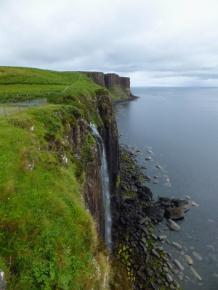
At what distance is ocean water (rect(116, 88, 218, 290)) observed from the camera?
38125 millimetres

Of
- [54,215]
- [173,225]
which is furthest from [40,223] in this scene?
[173,225]

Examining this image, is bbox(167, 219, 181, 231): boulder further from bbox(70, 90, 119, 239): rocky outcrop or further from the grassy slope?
the grassy slope

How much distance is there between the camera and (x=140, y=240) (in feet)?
127

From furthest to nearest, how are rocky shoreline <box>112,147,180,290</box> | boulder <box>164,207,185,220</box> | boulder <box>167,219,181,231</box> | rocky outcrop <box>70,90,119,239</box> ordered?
boulder <box>164,207,185,220</box> → boulder <box>167,219,181,231</box> → rocky shoreline <box>112,147,180,290</box> → rocky outcrop <box>70,90,119,239</box>

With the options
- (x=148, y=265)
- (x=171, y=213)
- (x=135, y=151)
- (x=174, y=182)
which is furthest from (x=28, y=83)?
(x=148, y=265)

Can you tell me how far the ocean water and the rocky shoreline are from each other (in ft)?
6.91

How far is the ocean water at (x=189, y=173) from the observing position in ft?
125

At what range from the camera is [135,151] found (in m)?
85.0

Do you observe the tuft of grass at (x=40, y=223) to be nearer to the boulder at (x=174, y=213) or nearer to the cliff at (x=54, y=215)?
the cliff at (x=54, y=215)

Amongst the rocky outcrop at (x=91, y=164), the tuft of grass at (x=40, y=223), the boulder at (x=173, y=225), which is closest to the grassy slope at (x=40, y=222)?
the tuft of grass at (x=40, y=223)

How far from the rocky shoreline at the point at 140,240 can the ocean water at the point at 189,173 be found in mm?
2106

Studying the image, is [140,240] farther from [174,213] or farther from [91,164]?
[91,164]

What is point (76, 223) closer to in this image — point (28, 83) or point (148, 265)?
point (148, 265)

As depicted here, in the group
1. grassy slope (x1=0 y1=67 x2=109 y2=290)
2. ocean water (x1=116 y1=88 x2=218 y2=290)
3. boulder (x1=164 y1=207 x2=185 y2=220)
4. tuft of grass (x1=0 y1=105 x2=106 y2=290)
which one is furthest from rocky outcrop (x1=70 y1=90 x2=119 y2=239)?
ocean water (x1=116 y1=88 x2=218 y2=290)
